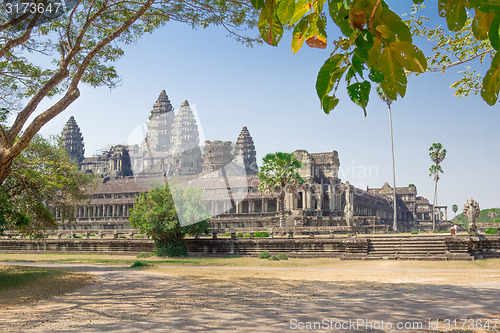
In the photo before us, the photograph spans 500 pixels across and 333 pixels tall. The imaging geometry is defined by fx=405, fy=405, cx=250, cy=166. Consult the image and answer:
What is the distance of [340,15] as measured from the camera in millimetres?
1873

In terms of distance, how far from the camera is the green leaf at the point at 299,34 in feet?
6.98

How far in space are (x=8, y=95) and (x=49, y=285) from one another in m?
6.93

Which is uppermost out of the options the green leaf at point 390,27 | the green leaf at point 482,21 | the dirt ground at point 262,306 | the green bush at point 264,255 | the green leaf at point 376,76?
the green leaf at point 482,21

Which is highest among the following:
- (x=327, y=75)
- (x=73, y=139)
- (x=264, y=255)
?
(x=73, y=139)

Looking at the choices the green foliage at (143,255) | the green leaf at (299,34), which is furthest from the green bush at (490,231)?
the green leaf at (299,34)

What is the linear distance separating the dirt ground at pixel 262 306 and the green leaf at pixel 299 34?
5.58m

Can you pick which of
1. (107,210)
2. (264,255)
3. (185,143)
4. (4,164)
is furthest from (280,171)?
(185,143)

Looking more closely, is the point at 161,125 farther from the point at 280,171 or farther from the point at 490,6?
the point at 490,6

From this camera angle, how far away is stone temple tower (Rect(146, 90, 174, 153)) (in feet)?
299

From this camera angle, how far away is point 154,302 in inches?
387

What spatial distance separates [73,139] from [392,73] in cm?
11112

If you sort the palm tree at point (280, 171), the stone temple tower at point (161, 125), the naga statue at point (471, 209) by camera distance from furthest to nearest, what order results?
the stone temple tower at point (161, 125) → the palm tree at point (280, 171) → the naga statue at point (471, 209)

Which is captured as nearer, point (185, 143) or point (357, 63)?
point (357, 63)

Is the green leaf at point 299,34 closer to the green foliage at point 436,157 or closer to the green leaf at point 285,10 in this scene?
the green leaf at point 285,10
